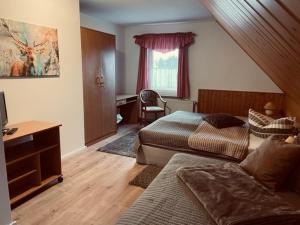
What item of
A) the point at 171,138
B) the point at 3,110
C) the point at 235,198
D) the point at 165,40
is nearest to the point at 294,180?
the point at 235,198

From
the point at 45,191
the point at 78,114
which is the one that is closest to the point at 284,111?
the point at 78,114

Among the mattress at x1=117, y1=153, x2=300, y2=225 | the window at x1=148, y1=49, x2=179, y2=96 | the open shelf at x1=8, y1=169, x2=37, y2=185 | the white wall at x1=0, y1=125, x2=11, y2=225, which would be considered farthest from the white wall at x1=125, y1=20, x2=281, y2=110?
the white wall at x1=0, y1=125, x2=11, y2=225

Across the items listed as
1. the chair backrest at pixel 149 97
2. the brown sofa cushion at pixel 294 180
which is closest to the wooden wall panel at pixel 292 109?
the brown sofa cushion at pixel 294 180

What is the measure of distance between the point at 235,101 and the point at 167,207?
12.4 feet

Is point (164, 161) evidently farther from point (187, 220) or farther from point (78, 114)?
point (187, 220)

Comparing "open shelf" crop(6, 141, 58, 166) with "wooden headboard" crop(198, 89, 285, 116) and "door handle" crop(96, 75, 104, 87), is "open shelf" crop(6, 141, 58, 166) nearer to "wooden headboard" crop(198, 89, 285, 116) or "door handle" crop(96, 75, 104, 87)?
"door handle" crop(96, 75, 104, 87)

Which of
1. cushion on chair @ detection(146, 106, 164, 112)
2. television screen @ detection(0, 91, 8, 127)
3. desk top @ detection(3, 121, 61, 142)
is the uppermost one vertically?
television screen @ detection(0, 91, 8, 127)

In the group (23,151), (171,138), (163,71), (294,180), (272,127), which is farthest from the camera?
(163,71)

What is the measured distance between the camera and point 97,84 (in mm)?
3920

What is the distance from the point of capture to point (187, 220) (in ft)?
4.20

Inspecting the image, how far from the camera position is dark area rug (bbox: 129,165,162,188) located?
8.70ft

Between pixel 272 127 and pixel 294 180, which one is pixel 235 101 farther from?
pixel 294 180

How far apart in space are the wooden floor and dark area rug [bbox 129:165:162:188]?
7 cm

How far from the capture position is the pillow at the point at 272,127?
2.49 meters
